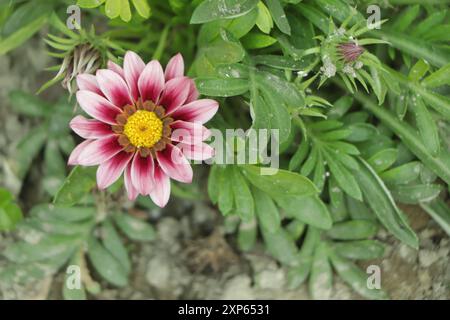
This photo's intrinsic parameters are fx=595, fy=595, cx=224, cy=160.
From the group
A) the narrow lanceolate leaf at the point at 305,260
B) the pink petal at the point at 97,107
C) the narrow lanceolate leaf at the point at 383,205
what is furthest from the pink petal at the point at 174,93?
the narrow lanceolate leaf at the point at 305,260

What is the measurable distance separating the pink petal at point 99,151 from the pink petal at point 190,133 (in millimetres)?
128

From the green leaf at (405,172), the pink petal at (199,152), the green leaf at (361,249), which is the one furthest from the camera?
the green leaf at (361,249)

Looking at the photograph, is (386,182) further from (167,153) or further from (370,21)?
(167,153)

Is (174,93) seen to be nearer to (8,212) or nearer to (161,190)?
(161,190)

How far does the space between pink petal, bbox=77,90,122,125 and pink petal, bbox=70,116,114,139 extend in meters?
0.02

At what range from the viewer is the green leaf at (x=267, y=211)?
1.55 metres

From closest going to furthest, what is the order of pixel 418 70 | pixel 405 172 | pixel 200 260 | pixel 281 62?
1. pixel 281 62
2. pixel 418 70
3. pixel 405 172
4. pixel 200 260

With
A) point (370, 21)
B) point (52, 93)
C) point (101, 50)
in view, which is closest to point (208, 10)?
point (101, 50)

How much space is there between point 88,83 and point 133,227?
0.62 m

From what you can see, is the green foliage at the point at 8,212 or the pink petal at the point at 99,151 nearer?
the pink petal at the point at 99,151

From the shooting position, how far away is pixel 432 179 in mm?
1571

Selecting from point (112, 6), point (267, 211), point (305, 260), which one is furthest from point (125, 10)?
point (305, 260)

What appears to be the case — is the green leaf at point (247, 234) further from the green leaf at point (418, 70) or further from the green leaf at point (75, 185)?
the green leaf at point (418, 70)

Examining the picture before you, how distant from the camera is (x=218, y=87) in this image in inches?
50.2
